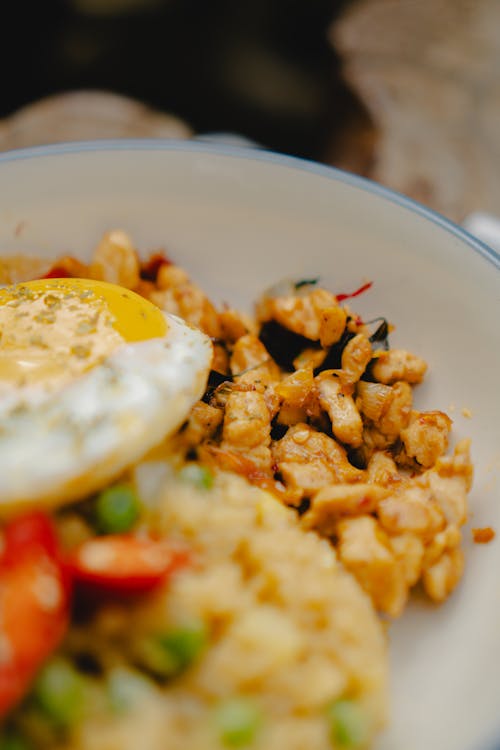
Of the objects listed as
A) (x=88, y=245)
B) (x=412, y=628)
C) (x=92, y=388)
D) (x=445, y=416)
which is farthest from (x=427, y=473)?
(x=88, y=245)

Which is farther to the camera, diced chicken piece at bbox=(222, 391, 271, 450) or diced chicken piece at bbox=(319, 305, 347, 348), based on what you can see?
diced chicken piece at bbox=(319, 305, 347, 348)

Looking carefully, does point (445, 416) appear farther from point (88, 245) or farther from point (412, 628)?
point (88, 245)

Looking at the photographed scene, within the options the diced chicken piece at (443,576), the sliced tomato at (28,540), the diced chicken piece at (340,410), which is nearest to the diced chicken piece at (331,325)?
the diced chicken piece at (340,410)

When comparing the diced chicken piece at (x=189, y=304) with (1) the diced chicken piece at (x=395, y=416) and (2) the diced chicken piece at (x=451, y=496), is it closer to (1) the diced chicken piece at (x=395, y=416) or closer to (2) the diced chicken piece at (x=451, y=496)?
(1) the diced chicken piece at (x=395, y=416)

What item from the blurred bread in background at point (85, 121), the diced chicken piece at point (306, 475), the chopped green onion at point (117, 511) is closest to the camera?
the chopped green onion at point (117, 511)

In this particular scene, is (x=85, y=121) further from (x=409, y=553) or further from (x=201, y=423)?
(x=409, y=553)

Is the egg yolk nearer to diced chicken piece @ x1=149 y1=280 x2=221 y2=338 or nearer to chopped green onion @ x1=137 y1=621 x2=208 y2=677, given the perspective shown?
diced chicken piece @ x1=149 y1=280 x2=221 y2=338

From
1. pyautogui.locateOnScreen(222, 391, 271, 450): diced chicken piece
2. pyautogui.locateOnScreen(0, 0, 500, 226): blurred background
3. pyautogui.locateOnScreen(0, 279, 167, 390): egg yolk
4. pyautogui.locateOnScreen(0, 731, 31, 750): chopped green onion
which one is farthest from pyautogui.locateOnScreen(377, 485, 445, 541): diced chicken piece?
pyautogui.locateOnScreen(0, 0, 500, 226): blurred background

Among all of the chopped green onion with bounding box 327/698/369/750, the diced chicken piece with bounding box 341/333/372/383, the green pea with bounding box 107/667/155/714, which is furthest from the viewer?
the diced chicken piece with bounding box 341/333/372/383
